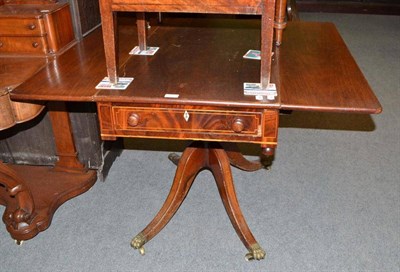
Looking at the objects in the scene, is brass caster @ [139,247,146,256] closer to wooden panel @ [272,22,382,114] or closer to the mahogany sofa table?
the mahogany sofa table

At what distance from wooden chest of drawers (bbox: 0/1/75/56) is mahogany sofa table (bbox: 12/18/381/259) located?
0.10 metres

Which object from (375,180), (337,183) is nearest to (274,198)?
(337,183)

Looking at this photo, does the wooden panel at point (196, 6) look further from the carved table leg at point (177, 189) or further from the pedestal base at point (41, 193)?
the pedestal base at point (41, 193)

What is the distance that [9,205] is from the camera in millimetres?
2172

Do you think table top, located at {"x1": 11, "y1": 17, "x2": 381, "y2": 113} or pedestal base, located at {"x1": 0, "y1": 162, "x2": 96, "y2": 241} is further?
pedestal base, located at {"x1": 0, "y1": 162, "x2": 96, "y2": 241}

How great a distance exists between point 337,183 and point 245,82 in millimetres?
1292

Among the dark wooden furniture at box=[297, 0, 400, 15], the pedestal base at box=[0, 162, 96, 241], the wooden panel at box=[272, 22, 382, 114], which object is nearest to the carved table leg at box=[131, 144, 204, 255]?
the pedestal base at box=[0, 162, 96, 241]

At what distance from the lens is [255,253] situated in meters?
1.96

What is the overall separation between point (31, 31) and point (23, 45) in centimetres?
8

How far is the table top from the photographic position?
141 cm

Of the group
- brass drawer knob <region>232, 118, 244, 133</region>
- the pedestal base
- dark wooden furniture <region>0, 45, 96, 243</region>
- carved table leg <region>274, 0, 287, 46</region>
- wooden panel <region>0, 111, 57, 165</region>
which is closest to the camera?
brass drawer knob <region>232, 118, 244, 133</region>

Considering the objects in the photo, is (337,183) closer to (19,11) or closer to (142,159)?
(142,159)

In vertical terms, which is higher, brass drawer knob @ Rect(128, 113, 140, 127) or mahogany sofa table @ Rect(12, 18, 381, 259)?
mahogany sofa table @ Rect(12, 18, 381, 259)

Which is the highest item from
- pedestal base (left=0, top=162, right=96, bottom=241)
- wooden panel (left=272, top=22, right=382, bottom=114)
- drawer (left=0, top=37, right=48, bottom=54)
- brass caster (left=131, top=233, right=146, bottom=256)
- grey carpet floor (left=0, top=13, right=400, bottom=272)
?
drawer (left=0, top=37, right=48, bottom=54)
